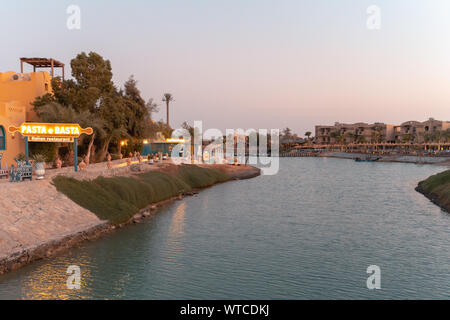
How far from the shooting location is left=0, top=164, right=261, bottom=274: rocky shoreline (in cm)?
1865

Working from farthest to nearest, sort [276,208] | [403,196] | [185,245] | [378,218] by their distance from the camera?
[403,196]
[276,208]
[378,218]
[185,245]

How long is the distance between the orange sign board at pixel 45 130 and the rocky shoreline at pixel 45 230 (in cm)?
585

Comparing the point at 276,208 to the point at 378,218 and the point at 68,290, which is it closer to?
the point at 378,218

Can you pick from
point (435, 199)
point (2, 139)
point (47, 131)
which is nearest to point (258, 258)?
point (47, 131)

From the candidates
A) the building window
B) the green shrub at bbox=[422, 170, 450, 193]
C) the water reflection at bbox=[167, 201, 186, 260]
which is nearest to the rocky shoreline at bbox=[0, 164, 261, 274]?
the water reflection at bbox=[167, 201, 186, 260]

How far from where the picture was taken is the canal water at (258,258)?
16625 millimetres

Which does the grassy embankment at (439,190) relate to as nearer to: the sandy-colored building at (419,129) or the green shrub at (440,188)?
the green shrub at (440,188)

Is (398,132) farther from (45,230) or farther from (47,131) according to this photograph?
(45,230)

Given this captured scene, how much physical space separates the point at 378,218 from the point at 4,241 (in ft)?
97.0

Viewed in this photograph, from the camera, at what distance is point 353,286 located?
17266 mm

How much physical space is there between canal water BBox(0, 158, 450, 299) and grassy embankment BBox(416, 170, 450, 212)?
2574 millimetres

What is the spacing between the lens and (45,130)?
30.9 m

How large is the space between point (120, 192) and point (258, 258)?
16587 mm
